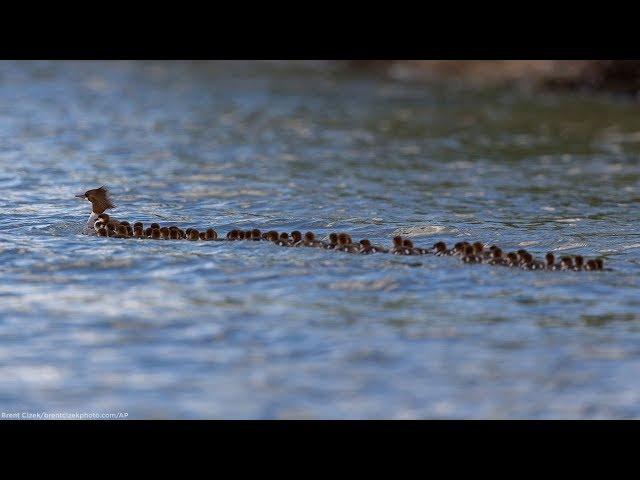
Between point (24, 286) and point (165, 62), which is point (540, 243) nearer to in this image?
point (24, 286)

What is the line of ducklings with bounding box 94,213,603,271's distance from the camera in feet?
38.8

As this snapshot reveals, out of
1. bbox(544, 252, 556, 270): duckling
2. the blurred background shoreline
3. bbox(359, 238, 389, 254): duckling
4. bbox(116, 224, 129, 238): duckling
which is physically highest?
the blurred background shoreline

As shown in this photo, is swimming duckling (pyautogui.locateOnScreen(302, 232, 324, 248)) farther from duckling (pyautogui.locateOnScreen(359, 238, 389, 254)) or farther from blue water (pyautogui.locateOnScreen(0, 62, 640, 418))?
duckling (pyautogui.locateOnScreen(359, 238, 389, 254))

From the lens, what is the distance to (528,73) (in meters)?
31.3

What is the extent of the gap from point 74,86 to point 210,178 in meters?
12.9

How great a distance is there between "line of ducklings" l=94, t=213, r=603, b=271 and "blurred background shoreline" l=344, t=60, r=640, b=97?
57.5 feet

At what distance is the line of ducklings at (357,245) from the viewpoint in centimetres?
1184

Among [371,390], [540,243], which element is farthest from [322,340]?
[540,243]

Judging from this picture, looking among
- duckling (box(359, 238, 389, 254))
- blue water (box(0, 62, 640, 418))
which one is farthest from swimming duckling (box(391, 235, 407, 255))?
blue water (box(0, 62, 640, 418))

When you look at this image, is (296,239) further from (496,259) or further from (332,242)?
(496,259)

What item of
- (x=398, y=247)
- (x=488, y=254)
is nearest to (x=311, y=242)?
(x=398, y=247)

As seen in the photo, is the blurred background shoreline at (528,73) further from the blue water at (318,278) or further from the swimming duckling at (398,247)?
the swimming duckling at (398,247)

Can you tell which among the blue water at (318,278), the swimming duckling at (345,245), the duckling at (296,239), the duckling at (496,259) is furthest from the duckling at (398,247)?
the duckling at (296,239)

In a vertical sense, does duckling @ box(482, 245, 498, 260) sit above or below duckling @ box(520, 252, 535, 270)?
above
